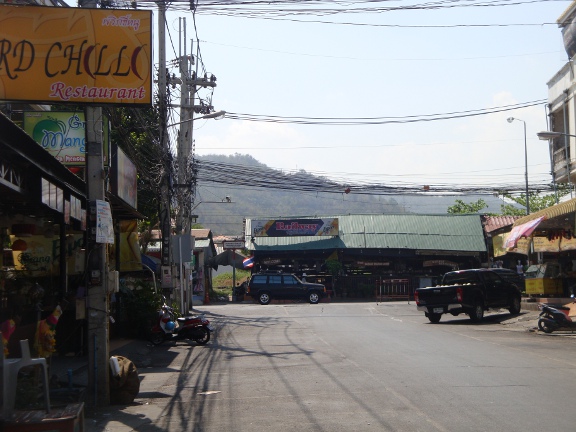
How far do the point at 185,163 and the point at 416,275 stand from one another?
25902 millimetres

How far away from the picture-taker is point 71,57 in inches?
453

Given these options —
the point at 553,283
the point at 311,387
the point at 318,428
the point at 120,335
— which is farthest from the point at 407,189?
the point at 318,428

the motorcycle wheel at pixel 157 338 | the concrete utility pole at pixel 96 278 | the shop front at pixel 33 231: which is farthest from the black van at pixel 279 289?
the concrete utility pole at pixel 96 278

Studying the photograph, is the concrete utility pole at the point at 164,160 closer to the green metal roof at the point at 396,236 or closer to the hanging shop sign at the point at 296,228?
the green metal roof at the point at 396,236

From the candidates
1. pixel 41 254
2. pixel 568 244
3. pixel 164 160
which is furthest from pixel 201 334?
pixel 568 244

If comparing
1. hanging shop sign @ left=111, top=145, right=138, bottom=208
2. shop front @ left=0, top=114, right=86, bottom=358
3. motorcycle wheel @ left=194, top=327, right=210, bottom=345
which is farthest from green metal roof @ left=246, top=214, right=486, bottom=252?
shop front @ left=0, top=114, right=86, bottom=358

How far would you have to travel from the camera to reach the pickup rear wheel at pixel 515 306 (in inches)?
1088

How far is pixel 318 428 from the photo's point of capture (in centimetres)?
845

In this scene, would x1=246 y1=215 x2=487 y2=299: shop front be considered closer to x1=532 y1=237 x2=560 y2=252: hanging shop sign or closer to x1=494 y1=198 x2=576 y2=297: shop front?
x1=532 y1=237 x2=560 y2=252: hanging shop sign

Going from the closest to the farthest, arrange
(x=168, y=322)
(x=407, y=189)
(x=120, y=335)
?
(x=168, y=322)
(x=120, y=335)
(x=407, y=189)

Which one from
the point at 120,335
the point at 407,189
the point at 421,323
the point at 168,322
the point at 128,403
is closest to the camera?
the point at 128,403

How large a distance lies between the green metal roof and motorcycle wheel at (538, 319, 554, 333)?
2893 cm

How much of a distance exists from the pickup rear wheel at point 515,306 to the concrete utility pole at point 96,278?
20096 mm

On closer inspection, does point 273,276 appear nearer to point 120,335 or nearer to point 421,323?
point 421,323
